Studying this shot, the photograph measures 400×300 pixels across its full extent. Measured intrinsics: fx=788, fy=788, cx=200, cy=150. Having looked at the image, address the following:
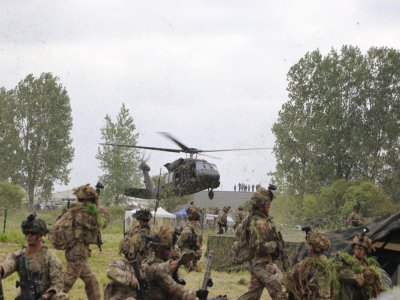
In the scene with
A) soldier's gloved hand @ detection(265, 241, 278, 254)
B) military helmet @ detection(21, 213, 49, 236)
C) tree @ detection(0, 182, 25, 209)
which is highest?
tree @ detection(0, 182, 25, 209)

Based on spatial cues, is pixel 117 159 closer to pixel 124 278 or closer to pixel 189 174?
pixel 189 174

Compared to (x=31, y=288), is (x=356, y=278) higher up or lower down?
higher up

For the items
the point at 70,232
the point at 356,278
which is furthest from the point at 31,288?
the point at 70,232

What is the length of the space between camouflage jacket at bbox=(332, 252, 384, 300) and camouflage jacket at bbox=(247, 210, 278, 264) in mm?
1835

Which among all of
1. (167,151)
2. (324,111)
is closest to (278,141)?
(324,111)

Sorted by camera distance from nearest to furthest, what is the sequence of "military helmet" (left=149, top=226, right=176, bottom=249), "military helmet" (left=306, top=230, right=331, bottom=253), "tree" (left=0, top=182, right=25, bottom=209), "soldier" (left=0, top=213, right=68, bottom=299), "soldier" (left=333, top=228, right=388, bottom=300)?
"soldier" (left=0, top=213, right=68, bottom=299), "military helmet" (left=149, top=226, right=176, bottom=249), "military helmet" (left=306, top=230, right=331, bottom=253), "soldier" (left=333, top=228, right=388, bottom=300), "tree" (left=0, top=182, right=25, bottom=209)

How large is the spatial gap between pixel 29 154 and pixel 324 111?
904 inches

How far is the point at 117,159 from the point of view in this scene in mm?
61906

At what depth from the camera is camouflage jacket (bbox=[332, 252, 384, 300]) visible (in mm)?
8711

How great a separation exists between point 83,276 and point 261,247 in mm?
2532

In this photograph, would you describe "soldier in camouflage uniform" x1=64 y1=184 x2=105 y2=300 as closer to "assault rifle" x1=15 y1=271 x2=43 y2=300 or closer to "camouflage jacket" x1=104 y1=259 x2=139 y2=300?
"camouflage jacket" x1=104 y1=259 x2=139 y2=300

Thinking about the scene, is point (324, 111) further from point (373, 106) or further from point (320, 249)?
point (320, 249)

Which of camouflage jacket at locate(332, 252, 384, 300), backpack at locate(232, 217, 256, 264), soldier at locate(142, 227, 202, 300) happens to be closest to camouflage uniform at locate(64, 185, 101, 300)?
backpack at locate(232, 217, 256, 264)

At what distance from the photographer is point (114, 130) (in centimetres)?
6331
